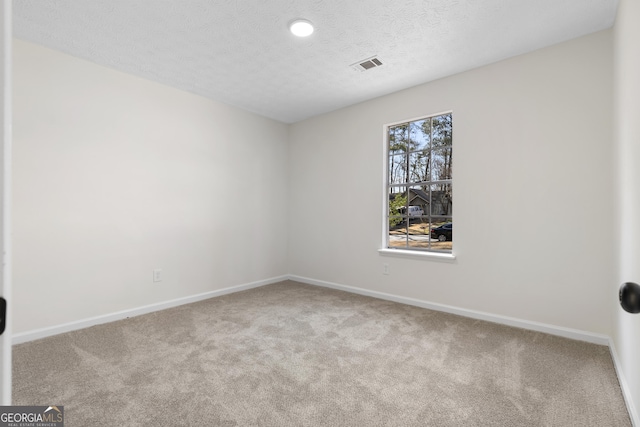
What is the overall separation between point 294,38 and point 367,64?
2.78ft

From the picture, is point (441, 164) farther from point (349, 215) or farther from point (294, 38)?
point (294, 38)

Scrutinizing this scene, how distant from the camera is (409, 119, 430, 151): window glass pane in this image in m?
3.72

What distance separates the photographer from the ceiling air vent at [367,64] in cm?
301

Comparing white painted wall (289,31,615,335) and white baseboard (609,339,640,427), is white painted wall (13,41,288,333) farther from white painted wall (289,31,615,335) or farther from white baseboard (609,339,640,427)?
white baseboard (609,339,640,427)

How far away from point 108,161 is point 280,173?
95.4 inches

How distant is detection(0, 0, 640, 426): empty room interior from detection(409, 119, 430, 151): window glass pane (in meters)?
0.02

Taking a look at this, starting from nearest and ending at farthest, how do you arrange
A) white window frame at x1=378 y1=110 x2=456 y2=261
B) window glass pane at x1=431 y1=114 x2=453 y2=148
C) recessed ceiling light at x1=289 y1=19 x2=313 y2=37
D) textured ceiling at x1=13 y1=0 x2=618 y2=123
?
textured ceiling at x1=13 y1=0 x2=618 y2=123 → recessed ceiling light at x1=289 y1=19 x2=313 y2=37 → window glass pane at x1=431 y1=114 x2=453 y2=148 → white window frame at x1=378 y1=110 x2=456 y2=261

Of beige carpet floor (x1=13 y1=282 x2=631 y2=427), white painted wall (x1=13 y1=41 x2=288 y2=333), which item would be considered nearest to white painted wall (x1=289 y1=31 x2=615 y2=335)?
beige carpet floor (x1=13 y1=282 x2=631 y2=427)

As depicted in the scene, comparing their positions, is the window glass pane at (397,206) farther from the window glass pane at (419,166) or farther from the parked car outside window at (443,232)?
the parked car outside window at (443,232)

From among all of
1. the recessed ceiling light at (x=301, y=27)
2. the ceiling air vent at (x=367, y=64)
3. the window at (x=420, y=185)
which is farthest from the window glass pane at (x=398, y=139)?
the recessed ceiling light at (x=301, y=27)

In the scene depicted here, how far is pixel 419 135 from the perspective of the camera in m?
3.79

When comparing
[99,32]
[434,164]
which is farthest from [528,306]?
[99,32]

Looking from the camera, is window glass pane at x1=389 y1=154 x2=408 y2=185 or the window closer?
the window

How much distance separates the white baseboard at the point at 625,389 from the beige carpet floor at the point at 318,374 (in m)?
0.04
